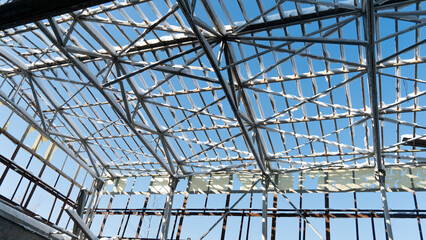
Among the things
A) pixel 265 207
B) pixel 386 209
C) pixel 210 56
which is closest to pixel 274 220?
pixel 265 207

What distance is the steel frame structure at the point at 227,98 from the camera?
14.4m

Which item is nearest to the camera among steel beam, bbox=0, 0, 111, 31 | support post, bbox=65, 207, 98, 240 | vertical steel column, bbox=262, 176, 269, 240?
steel beam, bbox=0, 0, 111, 31

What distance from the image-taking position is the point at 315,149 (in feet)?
68.8

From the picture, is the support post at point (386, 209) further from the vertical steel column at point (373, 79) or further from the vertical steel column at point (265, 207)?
the vertical steel column at point (265, 207)

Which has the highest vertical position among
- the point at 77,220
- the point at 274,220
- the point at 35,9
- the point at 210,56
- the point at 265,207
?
the point at 210,56

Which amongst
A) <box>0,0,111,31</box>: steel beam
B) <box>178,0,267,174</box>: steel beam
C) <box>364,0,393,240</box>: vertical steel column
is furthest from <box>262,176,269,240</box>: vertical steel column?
<box>0,0,111,31</box>: steel beam

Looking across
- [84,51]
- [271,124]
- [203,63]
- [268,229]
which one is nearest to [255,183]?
[268,229]

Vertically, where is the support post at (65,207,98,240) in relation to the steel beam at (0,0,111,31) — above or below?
below

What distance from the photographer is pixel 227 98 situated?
52.6ft

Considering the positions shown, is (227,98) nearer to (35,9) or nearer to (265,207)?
(265,207)

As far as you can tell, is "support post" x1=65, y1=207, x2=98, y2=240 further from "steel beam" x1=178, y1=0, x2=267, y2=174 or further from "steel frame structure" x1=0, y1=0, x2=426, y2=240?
"steel beam" x1=178, y1=0, x2=267, y2=174

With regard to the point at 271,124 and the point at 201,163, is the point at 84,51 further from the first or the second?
the point at 201,163

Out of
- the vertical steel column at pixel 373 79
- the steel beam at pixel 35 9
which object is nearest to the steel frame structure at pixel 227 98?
the vertical steel column at pixel 373 79

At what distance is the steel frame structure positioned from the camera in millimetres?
14422
